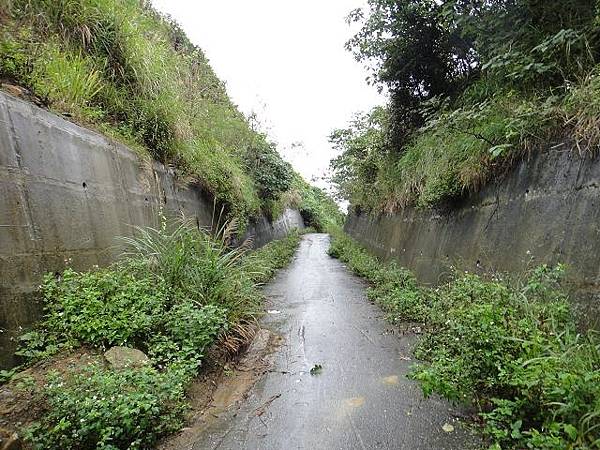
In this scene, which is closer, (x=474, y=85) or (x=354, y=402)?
(x=354, y=402)

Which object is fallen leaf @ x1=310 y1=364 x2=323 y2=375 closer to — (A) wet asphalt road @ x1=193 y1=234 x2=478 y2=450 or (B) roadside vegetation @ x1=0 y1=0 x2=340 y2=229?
(A) wet asphalt road @ x1=193 y1=234 x2=478 y2=450

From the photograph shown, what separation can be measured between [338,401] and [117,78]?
17.2 feet

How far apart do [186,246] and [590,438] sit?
3583mm

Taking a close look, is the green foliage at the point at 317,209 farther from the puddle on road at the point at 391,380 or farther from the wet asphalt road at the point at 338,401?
the puddle on road at the point at 391,380

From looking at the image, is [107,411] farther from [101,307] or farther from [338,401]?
[338,401]

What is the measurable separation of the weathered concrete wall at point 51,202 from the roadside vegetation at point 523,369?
298cm

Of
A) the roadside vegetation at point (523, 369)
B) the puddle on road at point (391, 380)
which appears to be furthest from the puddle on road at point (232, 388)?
the roadside vegetation at point (523, 369)

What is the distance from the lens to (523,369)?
191 cm

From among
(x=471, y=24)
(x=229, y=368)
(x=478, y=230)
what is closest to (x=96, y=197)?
(x=229, y=368)

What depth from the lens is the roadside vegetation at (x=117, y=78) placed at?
3.58m


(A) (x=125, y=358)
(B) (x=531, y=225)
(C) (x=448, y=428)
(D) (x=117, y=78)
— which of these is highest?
(D) (x=117, y=78)

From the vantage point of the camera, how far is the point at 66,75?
12.9ft

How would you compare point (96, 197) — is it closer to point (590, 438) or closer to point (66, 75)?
point (66, 75)

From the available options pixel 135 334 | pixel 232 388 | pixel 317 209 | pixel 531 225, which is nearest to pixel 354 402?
pixel 232 388
